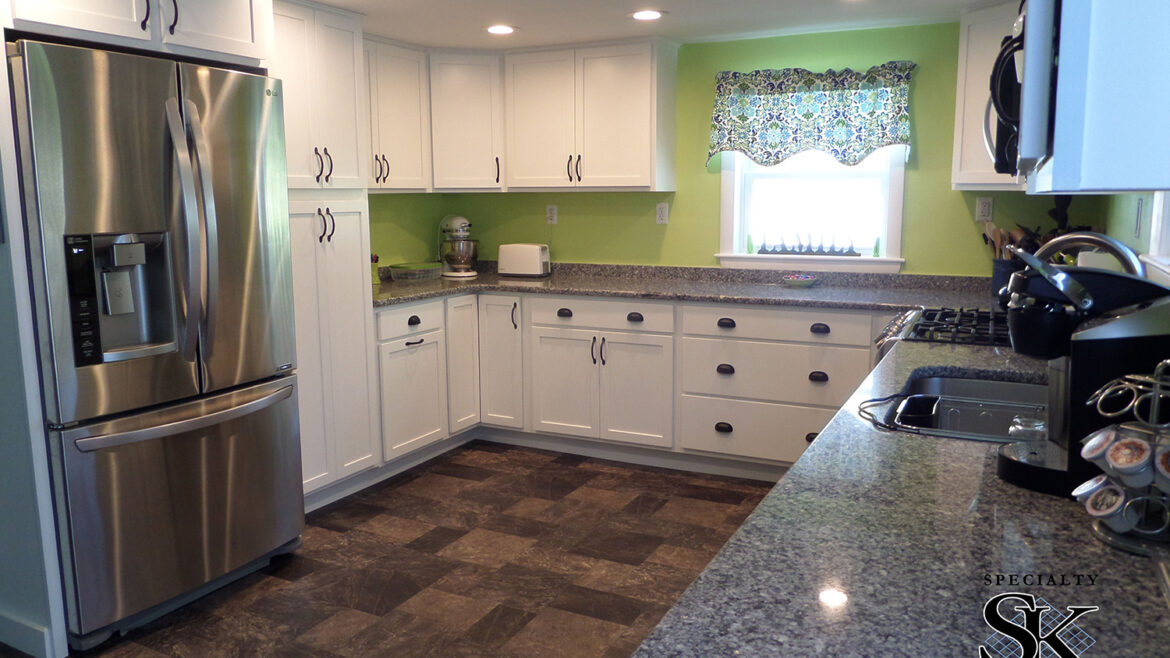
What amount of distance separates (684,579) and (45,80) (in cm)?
243

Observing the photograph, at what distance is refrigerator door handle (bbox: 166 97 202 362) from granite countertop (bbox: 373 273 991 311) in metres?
1.18

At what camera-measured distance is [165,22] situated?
8.42 ft

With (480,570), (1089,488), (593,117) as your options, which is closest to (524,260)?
(593,117)

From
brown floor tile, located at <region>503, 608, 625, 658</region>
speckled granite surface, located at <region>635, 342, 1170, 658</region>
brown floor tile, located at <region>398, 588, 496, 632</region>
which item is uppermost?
speckled granite surface, located at <region>635, 342, 1170, 658</region>

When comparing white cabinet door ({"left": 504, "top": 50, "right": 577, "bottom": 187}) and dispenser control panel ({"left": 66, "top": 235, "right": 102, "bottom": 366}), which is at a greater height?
white cabinet door ({"left": 504, "top": 50, "right": 577, "bottom": 187})

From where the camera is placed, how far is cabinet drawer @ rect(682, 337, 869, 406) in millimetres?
3701

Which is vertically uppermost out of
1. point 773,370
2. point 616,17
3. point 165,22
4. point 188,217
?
point 616,17

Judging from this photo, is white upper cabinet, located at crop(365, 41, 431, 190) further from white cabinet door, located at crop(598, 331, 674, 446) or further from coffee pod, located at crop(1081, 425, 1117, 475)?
coffee pod, located at crop(1081, 425, 1117, 475)

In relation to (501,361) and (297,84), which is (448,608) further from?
(297,84)

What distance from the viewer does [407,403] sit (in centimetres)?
400

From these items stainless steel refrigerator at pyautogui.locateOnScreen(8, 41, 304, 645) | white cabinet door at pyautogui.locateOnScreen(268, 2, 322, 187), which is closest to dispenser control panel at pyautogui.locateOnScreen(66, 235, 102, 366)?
stainless steel refrigerator at pyautogui.locateOnScreen(8, 41, 304, 645)

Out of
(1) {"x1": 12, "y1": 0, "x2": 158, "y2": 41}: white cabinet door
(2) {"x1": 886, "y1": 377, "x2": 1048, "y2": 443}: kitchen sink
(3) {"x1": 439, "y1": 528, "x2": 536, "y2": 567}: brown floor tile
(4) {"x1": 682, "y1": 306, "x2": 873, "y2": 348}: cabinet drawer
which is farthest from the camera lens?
(4) {"x1": 682, "y1": 306, "x2": 873, "y2": 348}: cabinet drawer

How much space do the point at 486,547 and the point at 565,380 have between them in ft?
4.11

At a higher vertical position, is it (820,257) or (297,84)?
(297,84)
